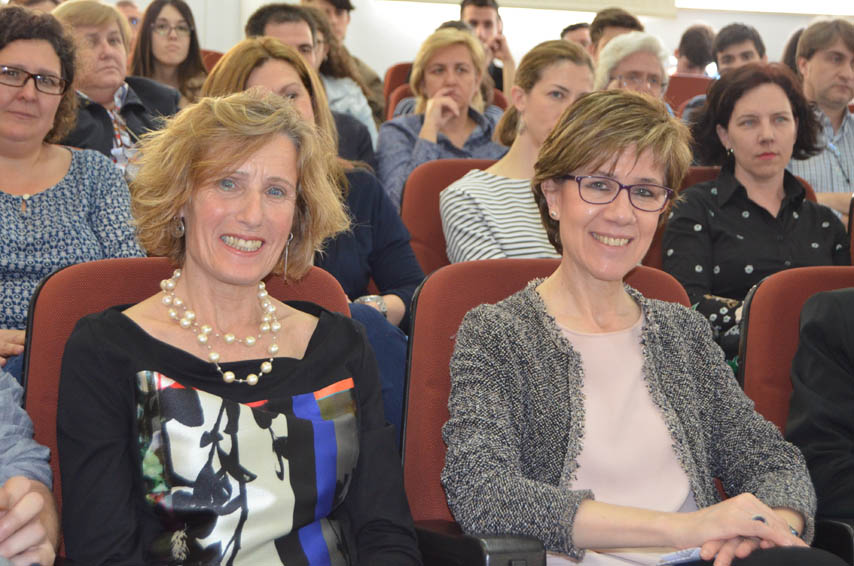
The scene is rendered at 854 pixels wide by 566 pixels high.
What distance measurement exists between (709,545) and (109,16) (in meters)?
2.96

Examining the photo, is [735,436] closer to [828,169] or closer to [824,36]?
[828,169]

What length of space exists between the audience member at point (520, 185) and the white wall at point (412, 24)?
4153 mm


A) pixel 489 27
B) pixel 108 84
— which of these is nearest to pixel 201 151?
pixel 108 84

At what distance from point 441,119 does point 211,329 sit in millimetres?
2586

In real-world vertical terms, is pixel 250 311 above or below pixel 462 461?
above

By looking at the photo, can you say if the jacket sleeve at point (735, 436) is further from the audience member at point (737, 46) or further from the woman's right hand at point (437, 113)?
the audience member at point (737, 46)

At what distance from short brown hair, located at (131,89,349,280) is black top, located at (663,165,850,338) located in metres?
1.51

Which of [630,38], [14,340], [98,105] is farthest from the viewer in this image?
[630,38]

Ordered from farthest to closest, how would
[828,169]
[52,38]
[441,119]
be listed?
[441,119]
[828,169]
[52,38]

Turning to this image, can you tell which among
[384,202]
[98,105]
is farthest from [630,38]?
[98,105]

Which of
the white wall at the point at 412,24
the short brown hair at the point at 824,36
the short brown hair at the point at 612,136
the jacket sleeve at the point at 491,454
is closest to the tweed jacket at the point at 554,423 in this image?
the jacket sleeve at the point at 491,454

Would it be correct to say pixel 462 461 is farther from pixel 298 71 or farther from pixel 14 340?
pixel 298 71

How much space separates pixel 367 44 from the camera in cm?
766

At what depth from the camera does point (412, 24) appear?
7727 millimetres
